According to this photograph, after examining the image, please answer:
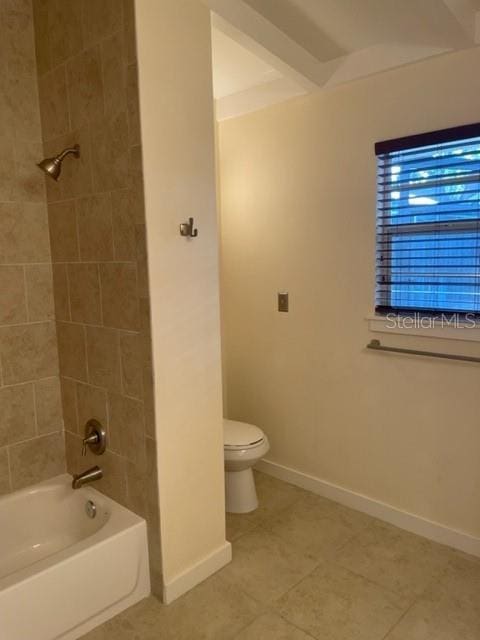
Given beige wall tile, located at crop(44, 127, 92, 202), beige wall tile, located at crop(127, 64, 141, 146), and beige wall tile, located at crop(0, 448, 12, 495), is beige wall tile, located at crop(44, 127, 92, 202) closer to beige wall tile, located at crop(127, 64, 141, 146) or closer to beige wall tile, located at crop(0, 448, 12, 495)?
→ beige wall tile, located at crop(127, 64, 141, 146)

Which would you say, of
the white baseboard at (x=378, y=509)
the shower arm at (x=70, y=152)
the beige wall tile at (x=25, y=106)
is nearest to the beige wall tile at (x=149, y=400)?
the shower arm at (x=70, y=152)

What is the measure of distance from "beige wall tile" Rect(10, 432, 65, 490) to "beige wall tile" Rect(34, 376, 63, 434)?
0.05 metres

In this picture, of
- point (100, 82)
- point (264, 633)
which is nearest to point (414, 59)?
point (100, 82)

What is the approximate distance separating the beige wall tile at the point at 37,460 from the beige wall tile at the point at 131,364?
65 cm

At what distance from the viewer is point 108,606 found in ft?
5.90

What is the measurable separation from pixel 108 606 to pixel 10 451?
2.67 ft

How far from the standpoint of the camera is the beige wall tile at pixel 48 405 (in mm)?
2217

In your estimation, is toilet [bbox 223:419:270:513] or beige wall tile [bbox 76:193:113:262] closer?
beige wall tile [bbox 76:193:113:262]

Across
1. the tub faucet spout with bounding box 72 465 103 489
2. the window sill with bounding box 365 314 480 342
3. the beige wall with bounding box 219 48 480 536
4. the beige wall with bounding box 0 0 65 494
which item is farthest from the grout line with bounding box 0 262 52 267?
the window sill with bounding box 365 314 480 342

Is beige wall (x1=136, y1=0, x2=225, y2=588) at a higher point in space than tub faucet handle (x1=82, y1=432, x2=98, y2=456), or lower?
higher

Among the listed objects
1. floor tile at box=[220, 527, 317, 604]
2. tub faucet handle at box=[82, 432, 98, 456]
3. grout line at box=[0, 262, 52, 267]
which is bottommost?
floor tile at box=[220, 527, 317, 604]

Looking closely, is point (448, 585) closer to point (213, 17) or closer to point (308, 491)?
Answer: point (308, 491)

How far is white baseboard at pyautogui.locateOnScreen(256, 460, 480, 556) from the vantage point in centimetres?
220

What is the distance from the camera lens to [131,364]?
1.86 m
